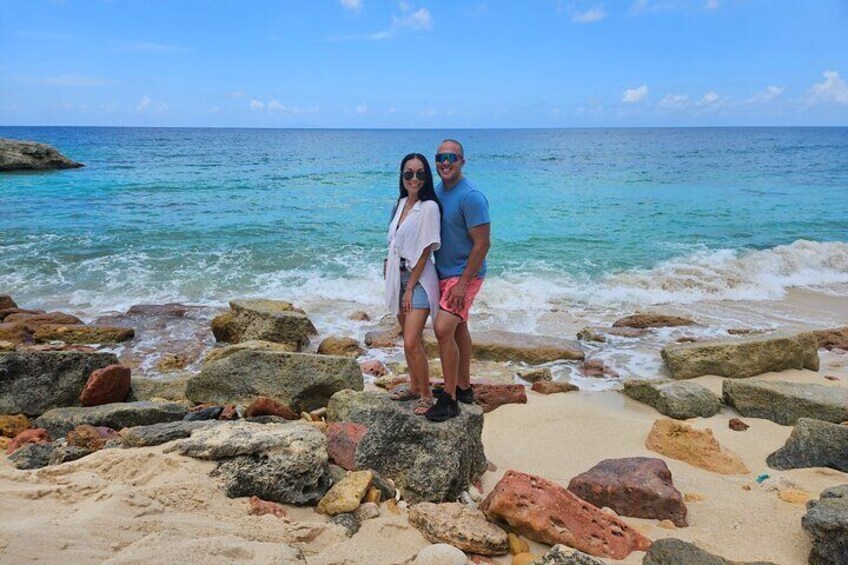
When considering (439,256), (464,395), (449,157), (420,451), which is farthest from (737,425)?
Answer: (449,157)

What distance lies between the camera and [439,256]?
173 inches

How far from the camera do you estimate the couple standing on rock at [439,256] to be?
4.20 m

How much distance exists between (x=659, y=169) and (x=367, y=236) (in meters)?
29.1

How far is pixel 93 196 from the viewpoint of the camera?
2673cm

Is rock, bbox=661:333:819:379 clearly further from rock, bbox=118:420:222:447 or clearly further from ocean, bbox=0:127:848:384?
rock, bbox=118:420:222:447

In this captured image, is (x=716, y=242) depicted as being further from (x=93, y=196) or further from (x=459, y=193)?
(x=93, y=196)

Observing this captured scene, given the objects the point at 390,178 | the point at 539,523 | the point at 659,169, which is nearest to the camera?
the point at 539,523

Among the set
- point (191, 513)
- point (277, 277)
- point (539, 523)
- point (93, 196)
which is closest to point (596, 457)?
point (539, 523)

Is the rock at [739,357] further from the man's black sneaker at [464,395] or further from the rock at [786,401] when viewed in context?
the man's black sneaker at [464,395]

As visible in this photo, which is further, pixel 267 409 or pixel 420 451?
pixel 267 409

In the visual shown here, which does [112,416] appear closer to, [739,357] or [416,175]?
[416,175]

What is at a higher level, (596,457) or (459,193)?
(459,193)

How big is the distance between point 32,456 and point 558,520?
12.0 feet

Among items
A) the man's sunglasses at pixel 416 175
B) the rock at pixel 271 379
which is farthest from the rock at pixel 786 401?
the man's sunglasses at pixel 416 175
